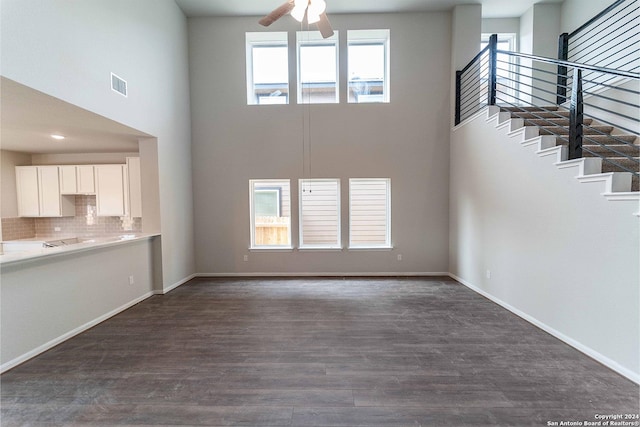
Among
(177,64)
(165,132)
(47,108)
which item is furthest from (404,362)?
(177,64)

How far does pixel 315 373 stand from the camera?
7.42ft

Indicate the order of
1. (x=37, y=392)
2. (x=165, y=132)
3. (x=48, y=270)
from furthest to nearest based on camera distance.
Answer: (x=165, y=132), (x=48, y=270), (x=37, y=392)

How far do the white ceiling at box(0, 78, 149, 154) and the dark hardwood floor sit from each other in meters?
2.48

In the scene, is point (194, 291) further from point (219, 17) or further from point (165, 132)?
point (219, 17)

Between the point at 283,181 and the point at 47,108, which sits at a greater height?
the point at 47,108

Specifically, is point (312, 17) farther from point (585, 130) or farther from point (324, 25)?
point (585, 130)

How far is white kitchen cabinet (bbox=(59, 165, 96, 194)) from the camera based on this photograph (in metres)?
5.02

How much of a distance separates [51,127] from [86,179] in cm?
182

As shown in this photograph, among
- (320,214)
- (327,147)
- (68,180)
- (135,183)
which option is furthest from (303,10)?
(68,180)

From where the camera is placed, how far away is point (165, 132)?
4.41 meters

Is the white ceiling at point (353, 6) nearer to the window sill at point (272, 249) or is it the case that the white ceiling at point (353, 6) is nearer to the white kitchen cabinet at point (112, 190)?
the white kitchen cabinet at point (112, 190)

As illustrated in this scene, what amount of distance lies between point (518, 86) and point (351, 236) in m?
4.56

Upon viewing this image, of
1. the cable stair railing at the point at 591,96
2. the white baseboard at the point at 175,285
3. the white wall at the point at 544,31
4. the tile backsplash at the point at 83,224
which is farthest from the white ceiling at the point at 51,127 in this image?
the white wall at the point at 544,31

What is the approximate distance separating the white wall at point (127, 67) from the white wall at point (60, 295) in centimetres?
75
